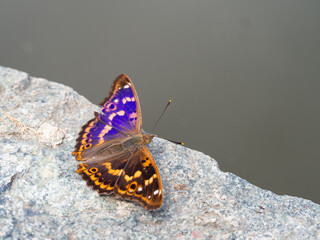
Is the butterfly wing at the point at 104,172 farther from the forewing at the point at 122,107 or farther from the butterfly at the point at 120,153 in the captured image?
the forewing at the point at 122,107

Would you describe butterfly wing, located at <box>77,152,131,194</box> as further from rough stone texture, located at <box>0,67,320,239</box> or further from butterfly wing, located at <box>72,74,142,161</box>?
butterfly wing, located at <box>72,74,142,161</box>

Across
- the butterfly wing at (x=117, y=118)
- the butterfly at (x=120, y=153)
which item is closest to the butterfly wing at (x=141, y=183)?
the butterfly at (x=120, y=153)

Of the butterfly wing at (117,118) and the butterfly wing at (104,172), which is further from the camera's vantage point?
the butterfly wing at (117,118)

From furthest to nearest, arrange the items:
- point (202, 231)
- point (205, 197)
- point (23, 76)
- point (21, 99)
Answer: point (23, 76) → point (21, 99) → point (205, 197) → point (202, 231)

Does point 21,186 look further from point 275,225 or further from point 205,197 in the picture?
point 275,225

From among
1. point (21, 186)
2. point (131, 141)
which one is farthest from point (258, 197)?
point (21, 186)

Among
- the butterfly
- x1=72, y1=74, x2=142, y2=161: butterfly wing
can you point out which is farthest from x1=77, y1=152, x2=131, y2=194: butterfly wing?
x1=72, y1=74, x2=142, y2=161: butterfly wing
